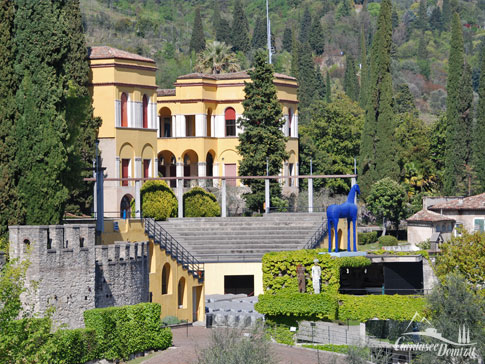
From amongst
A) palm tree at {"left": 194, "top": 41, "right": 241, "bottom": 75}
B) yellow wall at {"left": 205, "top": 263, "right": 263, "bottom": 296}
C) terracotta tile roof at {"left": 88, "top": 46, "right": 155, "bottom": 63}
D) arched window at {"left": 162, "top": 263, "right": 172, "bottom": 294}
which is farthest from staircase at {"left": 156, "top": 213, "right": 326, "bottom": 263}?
palm tree at {"left": 194, "top": 41, "right": 241, "bottom": 75}

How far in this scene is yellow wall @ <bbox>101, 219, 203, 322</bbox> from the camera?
51562 mm

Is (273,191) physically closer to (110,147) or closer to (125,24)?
(110,147)

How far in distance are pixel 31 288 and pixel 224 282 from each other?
82.1 ft

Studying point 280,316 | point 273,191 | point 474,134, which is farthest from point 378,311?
point 474,134

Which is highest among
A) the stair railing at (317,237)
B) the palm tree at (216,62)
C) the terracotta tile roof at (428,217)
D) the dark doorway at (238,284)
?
the palm tree at (216,62)

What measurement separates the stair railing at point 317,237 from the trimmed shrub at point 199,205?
8.23m

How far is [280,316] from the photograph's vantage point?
167ft

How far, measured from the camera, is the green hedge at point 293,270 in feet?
174

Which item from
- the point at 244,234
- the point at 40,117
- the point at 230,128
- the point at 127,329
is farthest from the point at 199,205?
the point at 127,329

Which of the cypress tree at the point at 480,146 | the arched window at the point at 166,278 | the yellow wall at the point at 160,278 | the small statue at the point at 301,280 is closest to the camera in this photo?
the yellow wall at the point at 160,278

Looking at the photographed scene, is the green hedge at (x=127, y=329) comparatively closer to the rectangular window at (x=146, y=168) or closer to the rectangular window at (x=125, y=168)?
the rectangular window at (x=125, y=168)

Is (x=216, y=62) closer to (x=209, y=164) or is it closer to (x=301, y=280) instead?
(x=209, y=164)

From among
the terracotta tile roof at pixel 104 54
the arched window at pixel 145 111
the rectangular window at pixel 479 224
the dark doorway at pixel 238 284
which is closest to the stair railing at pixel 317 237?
the dark doorway at pixel 238 284

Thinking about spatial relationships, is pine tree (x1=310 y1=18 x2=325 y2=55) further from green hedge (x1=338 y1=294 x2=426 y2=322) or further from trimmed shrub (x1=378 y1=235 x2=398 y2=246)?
green hedge (x1=338 y1=294 x2=426 y2=322)
